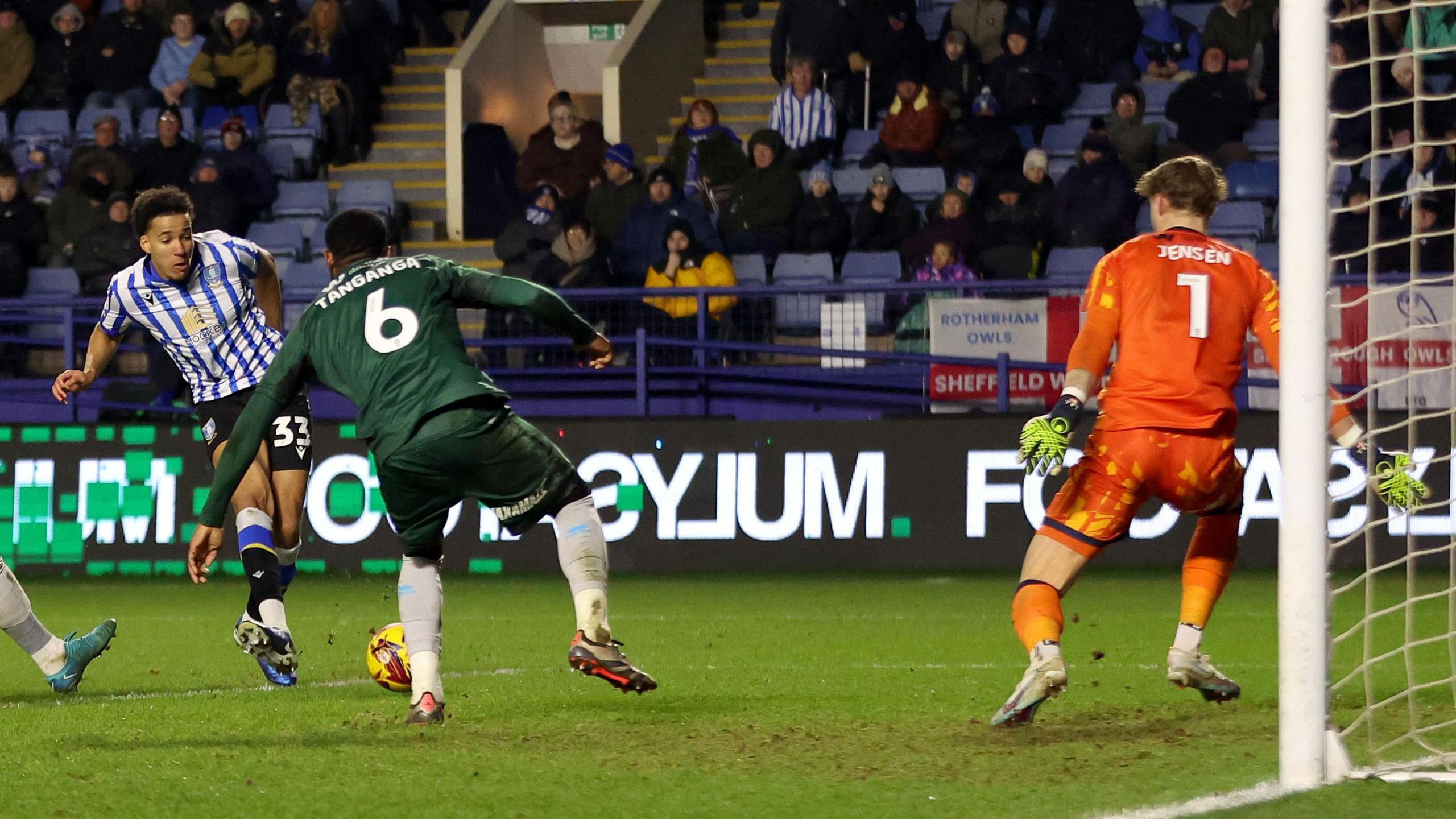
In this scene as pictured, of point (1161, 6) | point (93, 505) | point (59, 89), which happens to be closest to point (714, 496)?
point (93, 505)

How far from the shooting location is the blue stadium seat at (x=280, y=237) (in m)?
16.8

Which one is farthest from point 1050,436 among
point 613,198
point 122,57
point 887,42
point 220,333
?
point 122,57

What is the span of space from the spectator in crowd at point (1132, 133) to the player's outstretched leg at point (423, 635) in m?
9.98

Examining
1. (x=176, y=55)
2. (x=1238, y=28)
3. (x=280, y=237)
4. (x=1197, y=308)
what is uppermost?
(x=176, y=55)

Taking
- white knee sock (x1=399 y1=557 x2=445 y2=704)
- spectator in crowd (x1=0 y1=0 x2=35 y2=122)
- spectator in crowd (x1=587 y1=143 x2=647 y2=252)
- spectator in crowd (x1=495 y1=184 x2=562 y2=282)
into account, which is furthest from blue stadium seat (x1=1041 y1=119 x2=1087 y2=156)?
white knee sock (x1=399 y1=557 x2=445 y2=704)

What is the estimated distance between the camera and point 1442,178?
13.8 meters

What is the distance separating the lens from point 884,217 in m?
15.0

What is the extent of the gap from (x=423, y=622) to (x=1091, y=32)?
11806 millimetres

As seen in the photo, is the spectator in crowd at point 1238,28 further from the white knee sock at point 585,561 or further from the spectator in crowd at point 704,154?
the white knee sock at point 585,561

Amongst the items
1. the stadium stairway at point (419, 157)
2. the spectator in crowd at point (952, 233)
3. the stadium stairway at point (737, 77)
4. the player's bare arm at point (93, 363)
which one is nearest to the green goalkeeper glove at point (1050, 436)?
the player's bare arm at point (93, 363)

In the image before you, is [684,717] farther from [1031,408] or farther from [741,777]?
[1031,408]


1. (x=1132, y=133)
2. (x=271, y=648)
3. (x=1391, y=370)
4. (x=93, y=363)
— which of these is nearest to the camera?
(x=271, y=648)

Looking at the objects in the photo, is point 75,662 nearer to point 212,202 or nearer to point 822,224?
point 822,224

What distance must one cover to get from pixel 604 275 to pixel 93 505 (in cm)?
419
